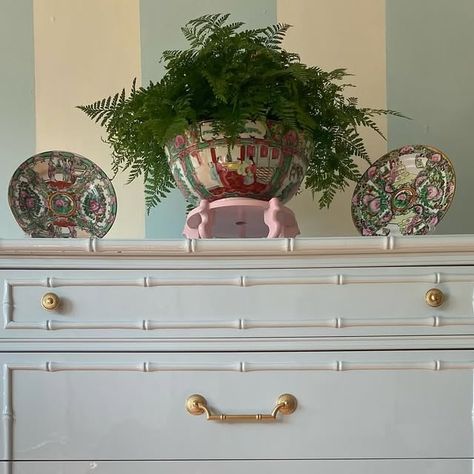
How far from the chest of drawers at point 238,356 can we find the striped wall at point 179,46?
19.4 inches

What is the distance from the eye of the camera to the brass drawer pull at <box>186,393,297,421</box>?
85cm

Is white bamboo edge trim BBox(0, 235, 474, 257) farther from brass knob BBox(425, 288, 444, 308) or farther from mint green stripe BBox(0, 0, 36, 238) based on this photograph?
mint green stripe BBox(0, 0, 36, 238)

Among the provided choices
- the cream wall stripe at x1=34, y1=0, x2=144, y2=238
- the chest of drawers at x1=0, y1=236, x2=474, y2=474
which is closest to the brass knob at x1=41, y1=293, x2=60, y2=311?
the chest of drawers at x1=0, y1=236, x2=474, y2=474

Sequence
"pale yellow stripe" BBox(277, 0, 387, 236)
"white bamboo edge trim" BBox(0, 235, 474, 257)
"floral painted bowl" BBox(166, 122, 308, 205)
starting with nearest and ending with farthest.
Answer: "white bamboo edge trim" BBox(0, 235, 474, 257)
"floral painted bowl" BBox(166, 122, 308, 205)
"pale yellow stripe" BBox(277, 0, 387, 236)

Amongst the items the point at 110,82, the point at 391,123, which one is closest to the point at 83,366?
the point at 110,82

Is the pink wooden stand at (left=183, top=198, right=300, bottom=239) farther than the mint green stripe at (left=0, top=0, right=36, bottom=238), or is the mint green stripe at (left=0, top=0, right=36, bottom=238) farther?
the mint green stripe at (left=0, top=0, right=36, bottom=238)

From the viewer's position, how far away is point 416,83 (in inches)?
53.8

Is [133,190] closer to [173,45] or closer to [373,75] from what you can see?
[173,45]

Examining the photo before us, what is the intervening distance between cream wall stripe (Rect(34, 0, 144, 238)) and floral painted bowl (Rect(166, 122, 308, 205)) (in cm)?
41

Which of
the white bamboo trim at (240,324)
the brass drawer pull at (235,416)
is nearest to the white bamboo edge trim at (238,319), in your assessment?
the white bamboo trim at (240,324)

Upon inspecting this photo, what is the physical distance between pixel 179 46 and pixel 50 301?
0.76 metres

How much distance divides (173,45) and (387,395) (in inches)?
36.7

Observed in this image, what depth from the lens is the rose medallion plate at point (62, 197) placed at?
1044 mm

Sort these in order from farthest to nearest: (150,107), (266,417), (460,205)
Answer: (460,205) → (150,107) → (266,417)
